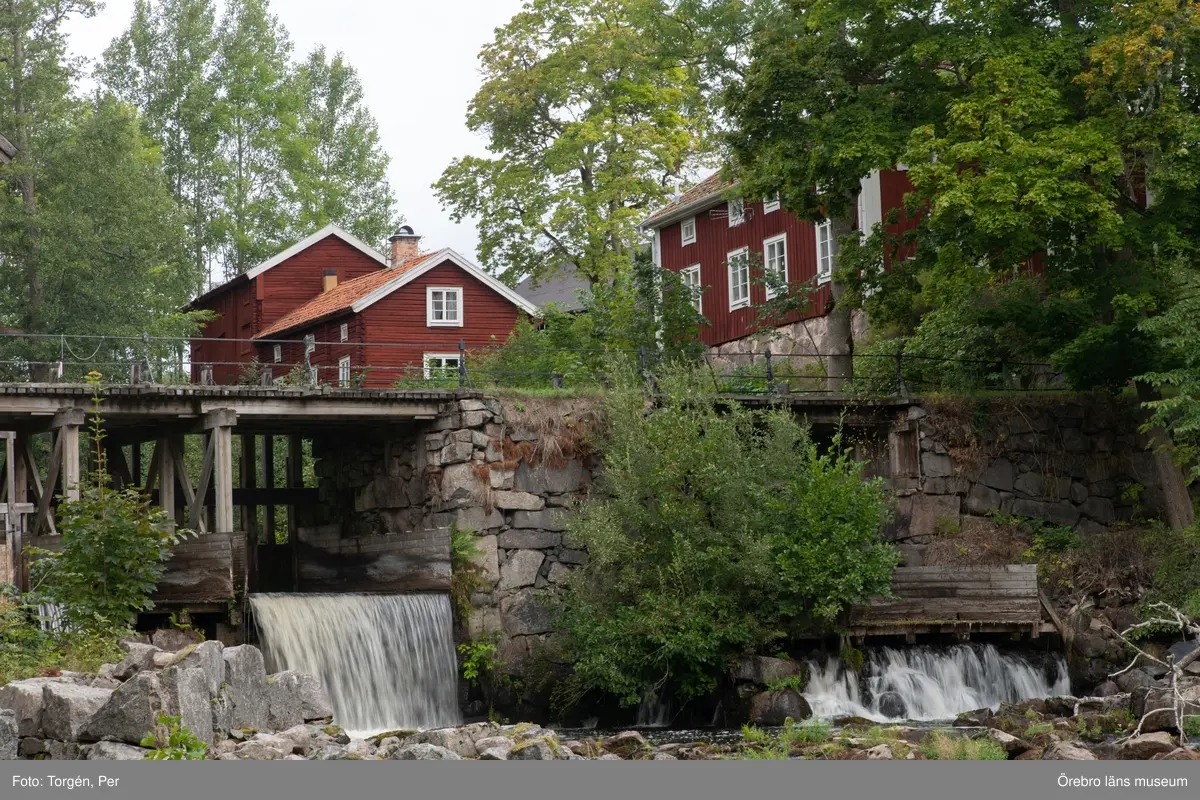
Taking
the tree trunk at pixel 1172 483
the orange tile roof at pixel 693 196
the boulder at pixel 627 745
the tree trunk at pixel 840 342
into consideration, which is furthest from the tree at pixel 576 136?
the boulder at pixel 627 745

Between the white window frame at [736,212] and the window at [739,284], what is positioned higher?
the white window frame at [736,212]

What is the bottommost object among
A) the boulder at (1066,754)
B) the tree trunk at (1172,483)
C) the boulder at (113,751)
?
the boulder at (1066,754)

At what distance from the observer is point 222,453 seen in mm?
24953

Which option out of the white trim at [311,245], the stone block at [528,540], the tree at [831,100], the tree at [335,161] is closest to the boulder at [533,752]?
the stone block at [528,540]

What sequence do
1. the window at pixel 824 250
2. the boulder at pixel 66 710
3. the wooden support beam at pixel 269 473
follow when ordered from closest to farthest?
1. the boulder at pixel 66 710
2. the wooden support beam at pixel 269 473
3. the window at pixel 824 250

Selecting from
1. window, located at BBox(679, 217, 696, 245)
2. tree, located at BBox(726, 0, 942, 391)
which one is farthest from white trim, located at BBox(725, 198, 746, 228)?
tree, located at BBox(726, 0, 942, 391)

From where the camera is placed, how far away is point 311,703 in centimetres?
1795

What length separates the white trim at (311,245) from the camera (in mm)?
45000

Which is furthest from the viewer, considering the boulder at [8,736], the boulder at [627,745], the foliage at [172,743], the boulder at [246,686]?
the boulder at [627,745]

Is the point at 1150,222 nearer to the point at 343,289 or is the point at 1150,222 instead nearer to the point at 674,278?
the point at 674,278

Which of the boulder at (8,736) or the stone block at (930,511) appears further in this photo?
the stone block at (930,511)

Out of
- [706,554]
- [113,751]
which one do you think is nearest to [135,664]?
[113,751]

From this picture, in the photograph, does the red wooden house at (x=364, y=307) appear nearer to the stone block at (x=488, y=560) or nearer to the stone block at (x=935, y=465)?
the stone block at (x=488, y=560)

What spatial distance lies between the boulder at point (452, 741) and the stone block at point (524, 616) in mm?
7570
